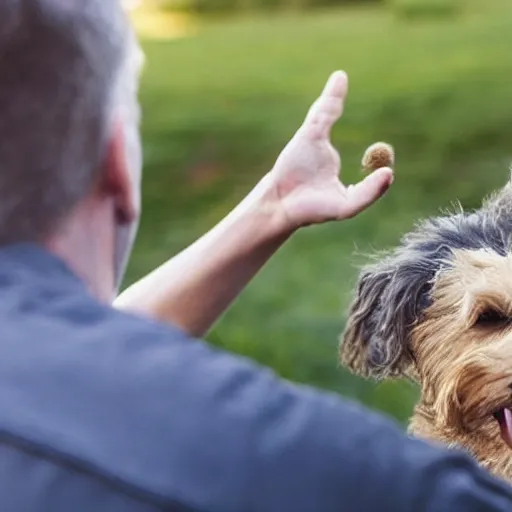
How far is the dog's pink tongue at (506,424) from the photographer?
1.79 meters

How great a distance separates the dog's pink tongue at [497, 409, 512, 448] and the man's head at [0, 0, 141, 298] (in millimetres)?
832

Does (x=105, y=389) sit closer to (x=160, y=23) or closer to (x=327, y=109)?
(x=327, y=109)

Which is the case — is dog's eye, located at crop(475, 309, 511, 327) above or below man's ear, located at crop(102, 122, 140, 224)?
below

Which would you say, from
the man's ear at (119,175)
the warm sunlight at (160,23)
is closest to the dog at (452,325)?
the man's ear at (119,175)

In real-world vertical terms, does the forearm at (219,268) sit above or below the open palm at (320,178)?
below

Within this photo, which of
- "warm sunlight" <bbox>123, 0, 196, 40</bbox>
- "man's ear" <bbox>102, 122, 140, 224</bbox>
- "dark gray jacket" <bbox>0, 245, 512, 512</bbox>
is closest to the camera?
"dark gray jacket" <bbox>0, 245, 512, 512</bbox>

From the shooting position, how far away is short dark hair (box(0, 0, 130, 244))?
107cm

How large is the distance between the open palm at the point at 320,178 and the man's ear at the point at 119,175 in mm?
648

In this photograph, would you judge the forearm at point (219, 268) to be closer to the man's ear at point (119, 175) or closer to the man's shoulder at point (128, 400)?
the man's ear at point (119, 175)

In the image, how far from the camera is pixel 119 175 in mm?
1197

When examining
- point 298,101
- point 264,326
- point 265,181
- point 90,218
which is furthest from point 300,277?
point 90,218

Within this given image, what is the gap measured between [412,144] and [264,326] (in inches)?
41.1

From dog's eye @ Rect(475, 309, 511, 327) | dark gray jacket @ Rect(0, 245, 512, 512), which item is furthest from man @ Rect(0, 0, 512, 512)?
dog's eye @ Rect(475, 309, 511, 327)

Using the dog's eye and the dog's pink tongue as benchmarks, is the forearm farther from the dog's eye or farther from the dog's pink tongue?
the dog's pink tongue
